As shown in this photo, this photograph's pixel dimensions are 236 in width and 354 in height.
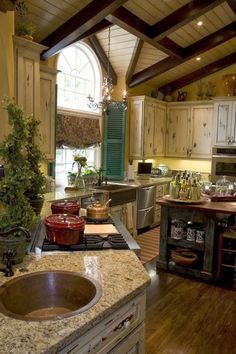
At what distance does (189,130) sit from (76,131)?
2807 millimetres

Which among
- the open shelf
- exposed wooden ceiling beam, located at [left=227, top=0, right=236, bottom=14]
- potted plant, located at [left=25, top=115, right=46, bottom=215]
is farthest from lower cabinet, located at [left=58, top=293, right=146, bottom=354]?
exposed wooden ceiling beam, located at [left=227, top=0, right=236, bottom=14]

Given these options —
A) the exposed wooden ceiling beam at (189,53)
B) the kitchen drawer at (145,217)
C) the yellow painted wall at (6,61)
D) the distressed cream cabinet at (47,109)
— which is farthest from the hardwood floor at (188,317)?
the exposed wooden ceiling beam at (189,53)

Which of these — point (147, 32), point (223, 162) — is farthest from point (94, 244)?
point (223, 162)

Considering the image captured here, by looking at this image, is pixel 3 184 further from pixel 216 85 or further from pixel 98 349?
pixel 216 85

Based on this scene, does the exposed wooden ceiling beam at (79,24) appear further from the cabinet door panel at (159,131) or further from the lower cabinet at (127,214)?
the cabinet door panel at (159,131)

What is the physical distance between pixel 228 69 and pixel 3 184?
6.45 metres

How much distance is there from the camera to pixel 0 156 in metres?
1.60

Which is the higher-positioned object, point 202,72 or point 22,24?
point 202,72

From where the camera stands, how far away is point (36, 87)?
361cm

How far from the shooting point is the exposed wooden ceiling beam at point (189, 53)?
211 inches

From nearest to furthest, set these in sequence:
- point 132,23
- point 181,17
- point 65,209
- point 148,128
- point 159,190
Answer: point 65,209 < point 132,23 < point 181,17 < point 159,190 < point 148,128

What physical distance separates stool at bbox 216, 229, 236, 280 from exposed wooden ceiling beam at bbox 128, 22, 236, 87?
3.28 metres

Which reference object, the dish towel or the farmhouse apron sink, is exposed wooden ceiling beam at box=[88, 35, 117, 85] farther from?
the dish towel

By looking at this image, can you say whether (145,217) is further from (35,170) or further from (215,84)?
(35,170)
